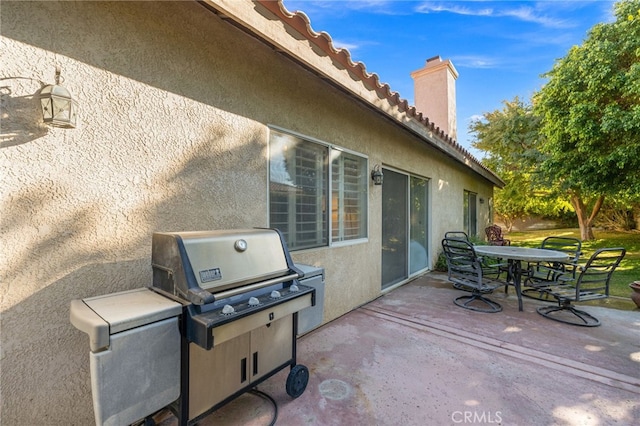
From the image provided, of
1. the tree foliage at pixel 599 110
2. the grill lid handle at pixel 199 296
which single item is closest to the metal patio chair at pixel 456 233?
the tree foliage at pixel 599 110

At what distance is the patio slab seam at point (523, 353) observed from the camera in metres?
2.97

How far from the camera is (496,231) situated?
11266mm

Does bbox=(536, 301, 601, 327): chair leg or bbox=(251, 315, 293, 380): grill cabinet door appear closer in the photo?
bbox=(251, 315, 293, 380): grill cabinet door

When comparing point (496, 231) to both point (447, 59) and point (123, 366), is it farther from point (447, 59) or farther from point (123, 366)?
point (123, 366)

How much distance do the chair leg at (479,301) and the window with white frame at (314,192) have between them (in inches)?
92.1

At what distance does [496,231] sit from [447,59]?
6.97 meters

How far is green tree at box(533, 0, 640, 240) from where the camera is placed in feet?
27.7

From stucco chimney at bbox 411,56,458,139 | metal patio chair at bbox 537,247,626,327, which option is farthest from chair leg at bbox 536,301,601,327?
stucco chimney at bbox 411,56,458,139

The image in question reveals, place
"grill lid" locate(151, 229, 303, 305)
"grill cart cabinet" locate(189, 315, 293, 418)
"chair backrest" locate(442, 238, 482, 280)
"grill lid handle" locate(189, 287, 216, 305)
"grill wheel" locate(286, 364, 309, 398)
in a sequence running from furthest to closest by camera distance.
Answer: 1. "chair backrest" locate(442, 238, 482, 280)
2. "grill wheel" locate(286, 364, 309, 398)
3. "grill cart cabinet" locate(189, 315, 293, 418)
4. "grill lid" locate(151, 229, 303, 305)
5. "grill lid handle" locate(189, 287, 216, 305)

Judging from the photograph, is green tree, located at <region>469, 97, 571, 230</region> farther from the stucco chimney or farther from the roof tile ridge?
the roof tile ridge

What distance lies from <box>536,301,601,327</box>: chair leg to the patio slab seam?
1.55 m

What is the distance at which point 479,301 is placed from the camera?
5.65m

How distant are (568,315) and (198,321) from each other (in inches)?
240

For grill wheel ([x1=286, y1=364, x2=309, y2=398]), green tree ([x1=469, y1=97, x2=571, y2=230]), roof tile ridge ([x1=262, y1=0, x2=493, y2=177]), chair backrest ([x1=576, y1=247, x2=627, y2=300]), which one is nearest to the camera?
grill wheel ([x1=286, y1=364, x2=309, y2=398])
